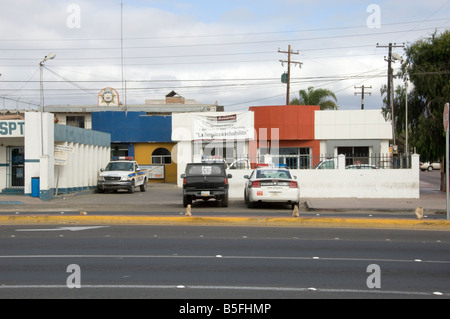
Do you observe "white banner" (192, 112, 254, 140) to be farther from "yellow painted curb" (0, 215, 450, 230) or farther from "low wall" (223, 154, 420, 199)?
"yellow painted curb" (0, 215, 450, 230)

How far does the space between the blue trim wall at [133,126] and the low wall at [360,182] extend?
19.6m

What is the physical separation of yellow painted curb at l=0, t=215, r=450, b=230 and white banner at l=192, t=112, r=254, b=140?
21.0m

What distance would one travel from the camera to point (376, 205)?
69.3 ft

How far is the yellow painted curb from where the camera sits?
1470 cm

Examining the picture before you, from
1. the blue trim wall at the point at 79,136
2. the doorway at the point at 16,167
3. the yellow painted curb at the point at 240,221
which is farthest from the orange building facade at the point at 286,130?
the yellow painted curb at the point at 240,221

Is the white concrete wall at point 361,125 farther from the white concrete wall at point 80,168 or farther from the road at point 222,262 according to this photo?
the road at point 222,262

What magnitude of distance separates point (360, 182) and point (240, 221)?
35.5 feet

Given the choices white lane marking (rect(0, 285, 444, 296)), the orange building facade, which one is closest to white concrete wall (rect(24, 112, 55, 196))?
the orange building facade

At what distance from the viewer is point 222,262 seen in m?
9.60

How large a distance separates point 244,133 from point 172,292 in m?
28.9

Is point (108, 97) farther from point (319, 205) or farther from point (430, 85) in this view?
point (319, 205)

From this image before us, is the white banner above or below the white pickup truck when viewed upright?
above

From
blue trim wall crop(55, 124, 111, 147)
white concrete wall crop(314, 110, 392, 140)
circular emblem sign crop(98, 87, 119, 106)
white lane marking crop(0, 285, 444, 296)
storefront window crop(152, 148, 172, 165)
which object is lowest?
white lane marking crop(0, 285, 444, 296)
